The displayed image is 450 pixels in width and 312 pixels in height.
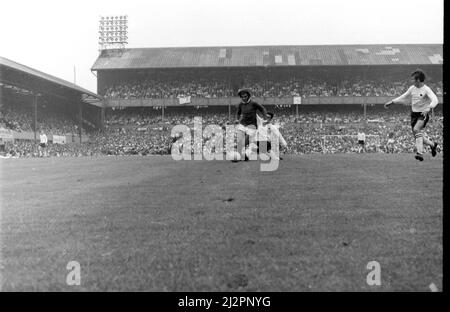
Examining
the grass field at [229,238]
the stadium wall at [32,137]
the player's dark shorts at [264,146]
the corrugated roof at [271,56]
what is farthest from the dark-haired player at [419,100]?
the corrugated roof at [271,56]

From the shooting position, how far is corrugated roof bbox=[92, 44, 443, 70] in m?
61.5

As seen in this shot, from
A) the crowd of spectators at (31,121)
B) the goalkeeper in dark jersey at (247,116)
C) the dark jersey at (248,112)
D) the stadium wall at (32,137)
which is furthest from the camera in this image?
the crowd of spectators at (31,121)

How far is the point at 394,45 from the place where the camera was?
65438mm

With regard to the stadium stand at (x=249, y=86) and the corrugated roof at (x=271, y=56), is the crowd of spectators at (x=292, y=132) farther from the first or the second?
the corrugated roof at (x=271, y=56)

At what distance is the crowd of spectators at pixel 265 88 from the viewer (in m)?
61.1

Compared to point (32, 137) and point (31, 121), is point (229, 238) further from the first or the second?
point (31, 121)

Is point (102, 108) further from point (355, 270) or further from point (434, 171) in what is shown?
point (355, 270)

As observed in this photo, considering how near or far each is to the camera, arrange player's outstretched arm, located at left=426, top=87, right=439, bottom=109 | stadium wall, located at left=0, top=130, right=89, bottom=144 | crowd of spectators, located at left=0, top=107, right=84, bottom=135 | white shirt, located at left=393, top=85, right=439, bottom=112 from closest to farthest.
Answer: player's outstretched arm, located at left=426, top=87, right=439, bottom=109, white shirt, located at left=393, top=85, right=439, bottom=112, stadium wall, located at left=0, top=130, right=89, bottom=144, crowd of spectators, located at left=0, top=107, right=84, bottom=135

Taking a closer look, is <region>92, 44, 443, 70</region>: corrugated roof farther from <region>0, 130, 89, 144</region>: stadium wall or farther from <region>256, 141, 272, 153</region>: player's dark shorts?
<region>256, 141, 272, 153</region>: player's dark shorts

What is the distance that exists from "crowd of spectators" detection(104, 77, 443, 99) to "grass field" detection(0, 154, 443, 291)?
53569mm

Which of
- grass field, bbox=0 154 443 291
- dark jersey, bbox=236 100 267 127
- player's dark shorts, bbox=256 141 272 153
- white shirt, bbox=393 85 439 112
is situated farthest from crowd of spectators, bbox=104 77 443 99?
grass field, bbox=0 154 443 291

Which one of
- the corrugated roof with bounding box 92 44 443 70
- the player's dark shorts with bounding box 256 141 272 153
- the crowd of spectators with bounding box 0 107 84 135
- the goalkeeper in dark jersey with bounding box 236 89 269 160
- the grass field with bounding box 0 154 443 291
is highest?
the corrugated roof with bounding box 92 44 443 70

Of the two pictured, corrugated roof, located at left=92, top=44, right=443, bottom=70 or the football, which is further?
corrugated roof, located at left=92, top=44, right=443, bottom=70

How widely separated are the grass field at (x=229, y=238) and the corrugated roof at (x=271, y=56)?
181ft
